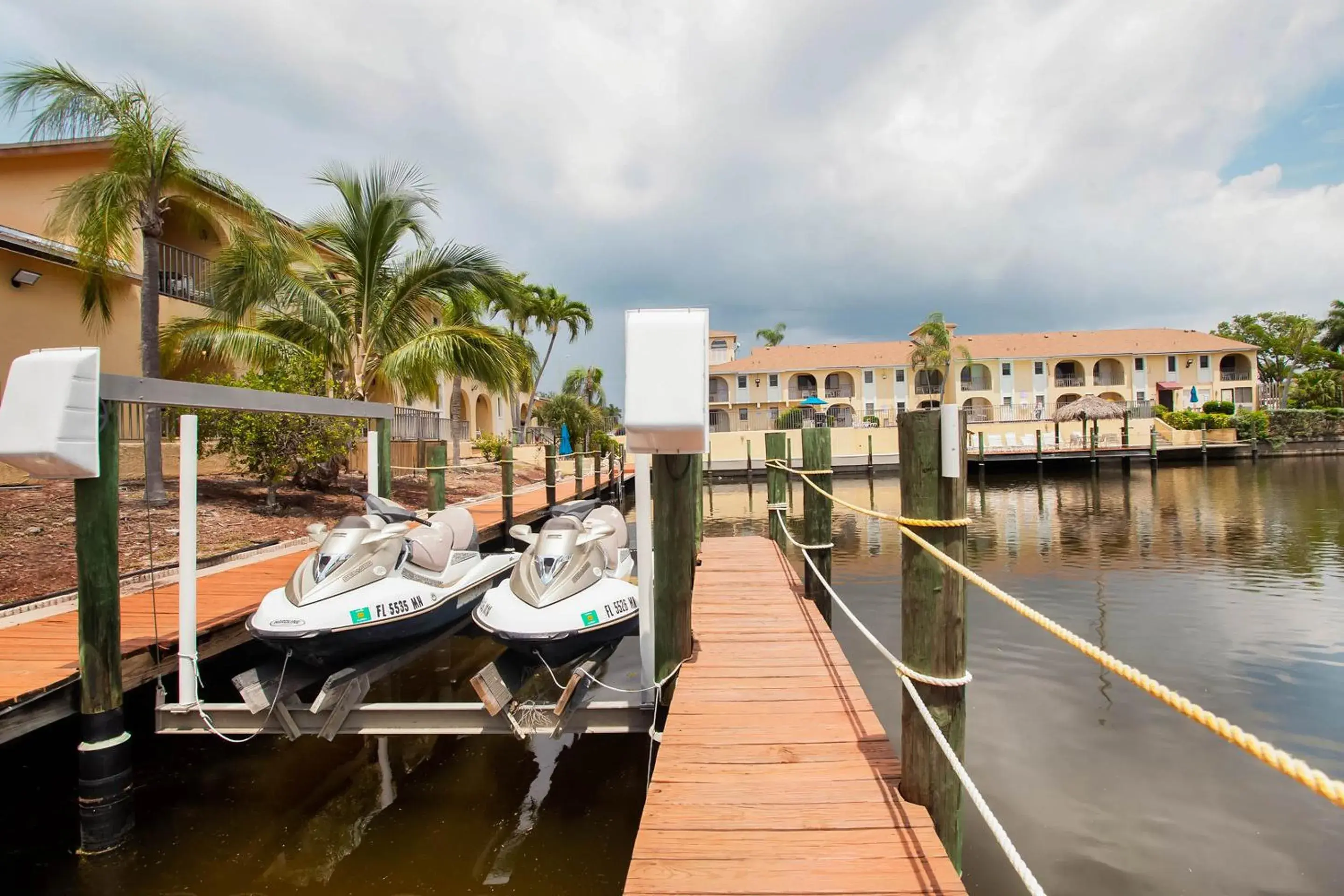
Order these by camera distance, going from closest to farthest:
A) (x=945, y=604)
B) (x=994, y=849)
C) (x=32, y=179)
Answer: (x=945, y=604)
(x=994, y=849)
(x=32, y=179)

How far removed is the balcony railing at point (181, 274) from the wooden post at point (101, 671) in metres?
12.3

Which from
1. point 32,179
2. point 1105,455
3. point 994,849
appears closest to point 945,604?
point 994,849

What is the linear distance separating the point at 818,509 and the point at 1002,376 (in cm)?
4687

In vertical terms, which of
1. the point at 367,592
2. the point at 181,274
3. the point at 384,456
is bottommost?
the point at 367,592

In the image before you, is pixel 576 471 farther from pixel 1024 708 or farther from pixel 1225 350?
pixel 1225 350

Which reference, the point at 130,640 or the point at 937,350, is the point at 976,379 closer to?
the point at 937,350

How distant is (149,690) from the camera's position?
16.9 feet

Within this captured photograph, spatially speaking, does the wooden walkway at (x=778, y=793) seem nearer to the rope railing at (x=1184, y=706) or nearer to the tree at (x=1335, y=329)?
the rope railing at (x=1184, y=706)

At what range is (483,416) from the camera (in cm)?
3177

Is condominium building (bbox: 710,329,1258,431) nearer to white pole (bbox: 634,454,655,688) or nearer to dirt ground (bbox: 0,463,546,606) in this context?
dirt ground (bbox: 0,463,546,606)

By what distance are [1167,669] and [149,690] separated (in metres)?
8.95

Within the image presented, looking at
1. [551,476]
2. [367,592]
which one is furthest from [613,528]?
[551,476]

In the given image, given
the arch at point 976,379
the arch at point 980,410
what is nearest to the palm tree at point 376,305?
the arch at point 980,410

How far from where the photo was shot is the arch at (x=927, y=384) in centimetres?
4803
